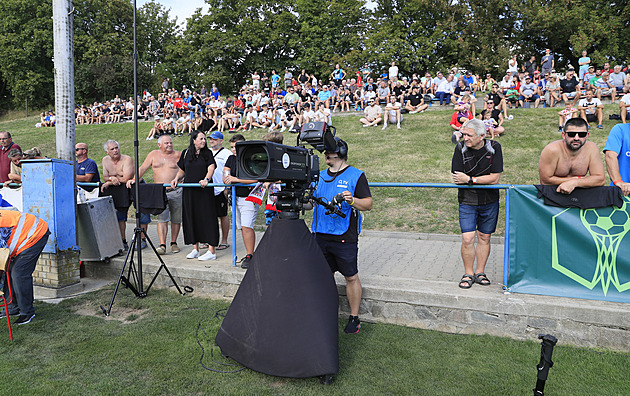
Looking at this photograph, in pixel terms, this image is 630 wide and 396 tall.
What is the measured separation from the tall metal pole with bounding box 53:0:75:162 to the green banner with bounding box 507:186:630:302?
5.94 metres

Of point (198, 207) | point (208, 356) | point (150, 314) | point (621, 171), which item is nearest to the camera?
point (208, 356)

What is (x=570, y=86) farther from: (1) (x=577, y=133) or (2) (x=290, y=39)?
(2) (x=290, y=39)

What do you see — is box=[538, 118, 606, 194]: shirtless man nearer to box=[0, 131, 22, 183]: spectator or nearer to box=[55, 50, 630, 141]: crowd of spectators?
box=[0, 131, 22, 183]: spectator

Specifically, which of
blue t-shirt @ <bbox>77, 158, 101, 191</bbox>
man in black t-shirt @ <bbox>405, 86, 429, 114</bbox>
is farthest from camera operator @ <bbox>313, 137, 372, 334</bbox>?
man in black t-shirt @ <bbox>405, 86, 429, 114</bbox>

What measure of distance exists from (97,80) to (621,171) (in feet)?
151

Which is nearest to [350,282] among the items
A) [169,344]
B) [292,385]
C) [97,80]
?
[292,385]

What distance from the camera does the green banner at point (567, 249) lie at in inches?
157

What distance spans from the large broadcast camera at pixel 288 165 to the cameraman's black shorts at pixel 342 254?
17.4 inches

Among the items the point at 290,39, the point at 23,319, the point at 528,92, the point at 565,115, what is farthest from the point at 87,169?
the point at 290,39

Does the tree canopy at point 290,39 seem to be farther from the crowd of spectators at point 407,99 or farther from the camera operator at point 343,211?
the camera operator at point 343,211

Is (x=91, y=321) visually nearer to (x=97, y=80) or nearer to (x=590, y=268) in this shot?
(x=590, y=268)

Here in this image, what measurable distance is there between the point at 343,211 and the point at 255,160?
1.11m

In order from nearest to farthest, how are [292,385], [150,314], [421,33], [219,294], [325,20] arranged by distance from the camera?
1. [292,385]
2. [150,314]
3. [219,294]
4. [421,33]
5. [325,20]

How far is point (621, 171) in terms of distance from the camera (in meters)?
4.57
